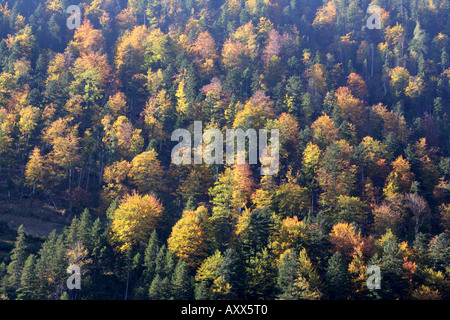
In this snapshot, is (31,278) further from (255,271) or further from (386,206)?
(386,206)

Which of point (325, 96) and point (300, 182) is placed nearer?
point (300, 182)

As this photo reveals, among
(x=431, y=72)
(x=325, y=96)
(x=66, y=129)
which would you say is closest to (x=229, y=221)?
(x=66, y=129)

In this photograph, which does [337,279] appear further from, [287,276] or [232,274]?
[232,274]

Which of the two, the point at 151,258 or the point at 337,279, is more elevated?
the point at 151,258

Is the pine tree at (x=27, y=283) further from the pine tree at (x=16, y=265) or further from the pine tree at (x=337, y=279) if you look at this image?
the pine tree at (x=337, y=279)

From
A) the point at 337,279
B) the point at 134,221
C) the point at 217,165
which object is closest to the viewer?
the point at 337,279

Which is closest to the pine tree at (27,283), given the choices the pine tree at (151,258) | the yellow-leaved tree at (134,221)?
the yellow-leaved tree at (134,221)

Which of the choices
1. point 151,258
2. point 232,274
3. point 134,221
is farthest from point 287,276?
point 134,221
